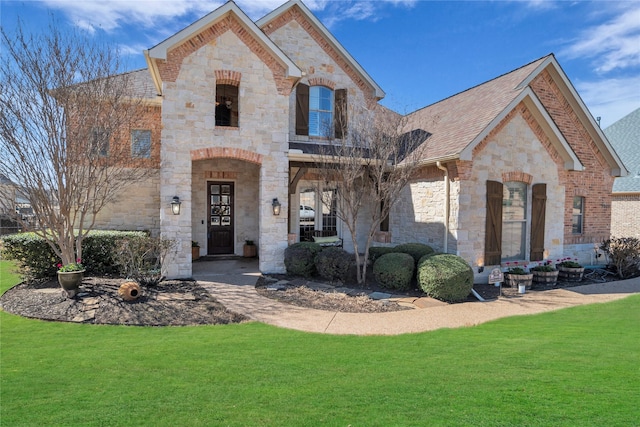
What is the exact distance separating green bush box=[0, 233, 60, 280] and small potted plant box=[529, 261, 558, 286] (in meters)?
14.0

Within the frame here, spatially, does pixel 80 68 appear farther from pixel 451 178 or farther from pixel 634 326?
pixel 634 326

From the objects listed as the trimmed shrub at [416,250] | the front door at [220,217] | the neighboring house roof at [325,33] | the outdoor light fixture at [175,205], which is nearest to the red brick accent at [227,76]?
the outdoor light fixture at [175,205]

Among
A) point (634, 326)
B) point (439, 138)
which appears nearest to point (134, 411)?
point (634, 326)

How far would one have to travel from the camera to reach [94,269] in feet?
33.8

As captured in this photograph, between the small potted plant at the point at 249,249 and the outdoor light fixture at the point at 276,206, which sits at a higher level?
the outdoor light fixture at the point at 276,206

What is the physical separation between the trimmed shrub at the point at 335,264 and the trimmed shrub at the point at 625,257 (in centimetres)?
929

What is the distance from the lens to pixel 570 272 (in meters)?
11.5

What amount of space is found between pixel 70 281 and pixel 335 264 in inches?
251

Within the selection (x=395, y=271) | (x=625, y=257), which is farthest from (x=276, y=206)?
(x=625, y=257)

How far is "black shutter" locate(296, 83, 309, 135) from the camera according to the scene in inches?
542

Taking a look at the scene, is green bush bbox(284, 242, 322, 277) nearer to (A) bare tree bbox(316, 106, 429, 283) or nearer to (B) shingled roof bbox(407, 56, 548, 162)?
(A) bare tree bbox(316, 106, 429, 283)

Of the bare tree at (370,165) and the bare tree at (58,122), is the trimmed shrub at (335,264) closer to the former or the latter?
the bare tree at (370,165)

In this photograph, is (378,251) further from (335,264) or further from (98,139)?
(98,139)

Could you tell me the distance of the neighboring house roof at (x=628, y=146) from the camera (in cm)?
1839
